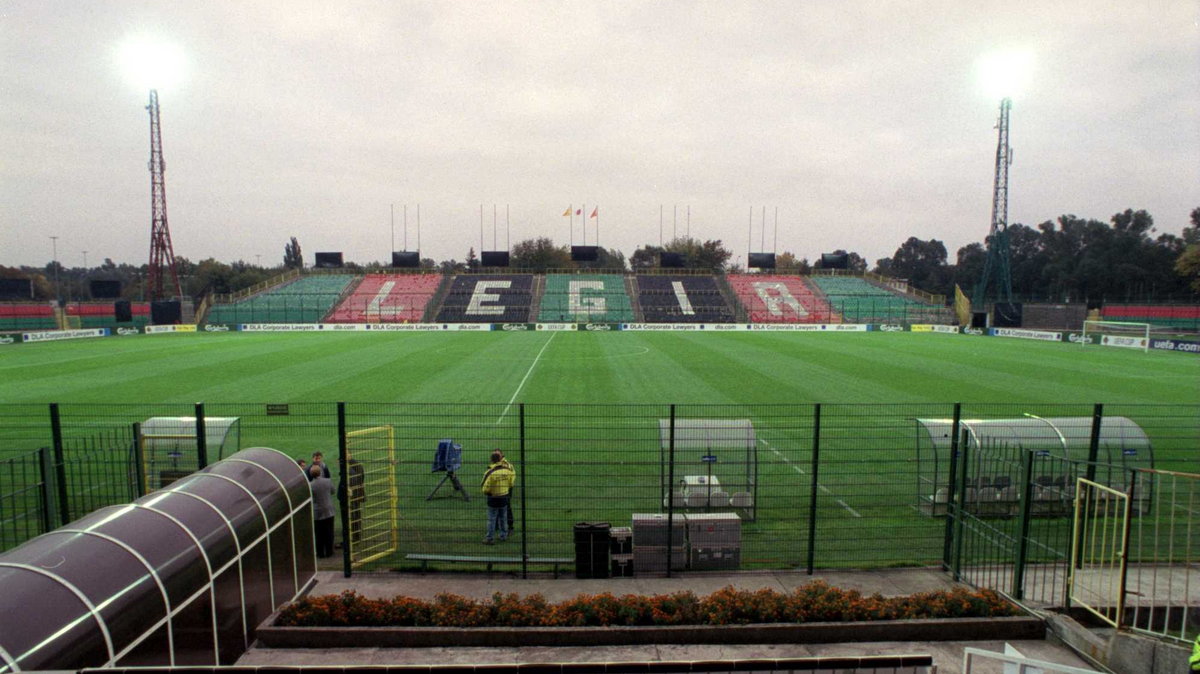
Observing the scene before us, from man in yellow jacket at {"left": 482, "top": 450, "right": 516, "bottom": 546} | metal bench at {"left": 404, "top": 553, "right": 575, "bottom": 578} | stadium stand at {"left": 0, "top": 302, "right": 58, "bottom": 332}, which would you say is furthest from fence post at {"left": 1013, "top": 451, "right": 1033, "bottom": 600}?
stadium stand at {"left": 0, "top": 302, "right": 58, "bottom": 332}

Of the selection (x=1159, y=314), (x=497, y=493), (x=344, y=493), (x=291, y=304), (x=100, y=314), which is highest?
(x=1159, y=314)

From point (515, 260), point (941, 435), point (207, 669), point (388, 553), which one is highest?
point (515, 260)

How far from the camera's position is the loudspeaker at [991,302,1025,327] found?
58.0 metres

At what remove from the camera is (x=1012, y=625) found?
6.80 m

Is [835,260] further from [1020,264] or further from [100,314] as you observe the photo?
[100,314]

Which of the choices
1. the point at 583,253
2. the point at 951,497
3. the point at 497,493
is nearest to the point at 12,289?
the point at 583,253

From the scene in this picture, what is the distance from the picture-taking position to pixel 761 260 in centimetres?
8662

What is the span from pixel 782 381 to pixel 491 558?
18392 millimetres

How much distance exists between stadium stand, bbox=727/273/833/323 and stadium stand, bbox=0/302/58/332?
65.0 meters

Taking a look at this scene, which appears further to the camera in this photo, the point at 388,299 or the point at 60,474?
the point at 388,299

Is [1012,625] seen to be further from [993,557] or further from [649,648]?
[649,648]

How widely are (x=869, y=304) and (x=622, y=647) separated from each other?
7260 centimetres

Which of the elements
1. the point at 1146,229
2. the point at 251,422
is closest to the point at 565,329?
the point at 251,422

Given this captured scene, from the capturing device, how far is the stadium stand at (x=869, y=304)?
218 feet
